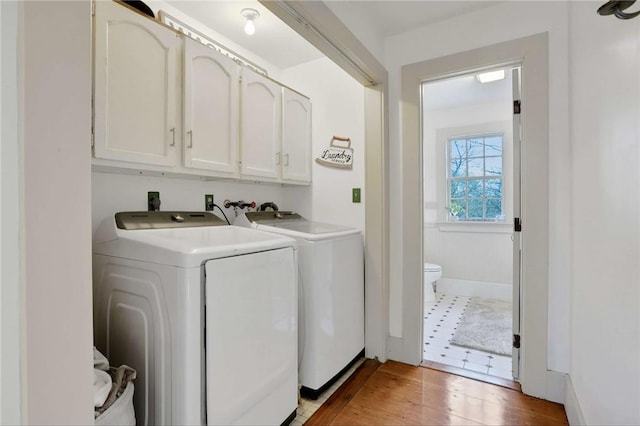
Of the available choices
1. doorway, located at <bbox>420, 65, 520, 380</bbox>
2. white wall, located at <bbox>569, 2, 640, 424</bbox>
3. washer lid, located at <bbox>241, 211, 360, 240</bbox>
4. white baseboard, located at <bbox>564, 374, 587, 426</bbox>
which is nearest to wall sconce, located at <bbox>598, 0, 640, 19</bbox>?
white wall, located at <bbox>569, 2, 640, 424</bbox>

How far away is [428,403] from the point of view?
186 centimetres

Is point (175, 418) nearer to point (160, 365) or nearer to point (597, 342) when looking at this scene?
point (160, 365)

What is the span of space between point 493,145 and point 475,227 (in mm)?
1065

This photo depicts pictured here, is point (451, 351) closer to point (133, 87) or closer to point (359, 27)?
point (359, 27)

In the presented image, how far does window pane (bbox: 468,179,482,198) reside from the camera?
161 inches

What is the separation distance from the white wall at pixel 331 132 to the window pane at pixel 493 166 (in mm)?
2407

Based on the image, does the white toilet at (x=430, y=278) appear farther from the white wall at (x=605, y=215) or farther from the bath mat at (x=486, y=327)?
the white wall at (x=605, y=215)

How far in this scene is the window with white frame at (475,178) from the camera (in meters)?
3.97

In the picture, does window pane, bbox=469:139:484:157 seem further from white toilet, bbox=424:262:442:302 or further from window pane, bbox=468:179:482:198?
white toilet, bbox=424:262:442:302

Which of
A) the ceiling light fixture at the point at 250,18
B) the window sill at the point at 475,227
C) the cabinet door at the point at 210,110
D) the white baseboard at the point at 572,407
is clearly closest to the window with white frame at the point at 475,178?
the window sill at the point at 475,227

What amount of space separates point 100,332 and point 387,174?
6.52 feet

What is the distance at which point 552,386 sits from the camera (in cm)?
188

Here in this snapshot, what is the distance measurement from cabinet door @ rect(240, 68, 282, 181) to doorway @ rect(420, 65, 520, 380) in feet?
5.98

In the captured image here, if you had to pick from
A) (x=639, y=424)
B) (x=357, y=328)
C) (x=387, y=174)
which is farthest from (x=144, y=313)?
(x=387, y=174)
